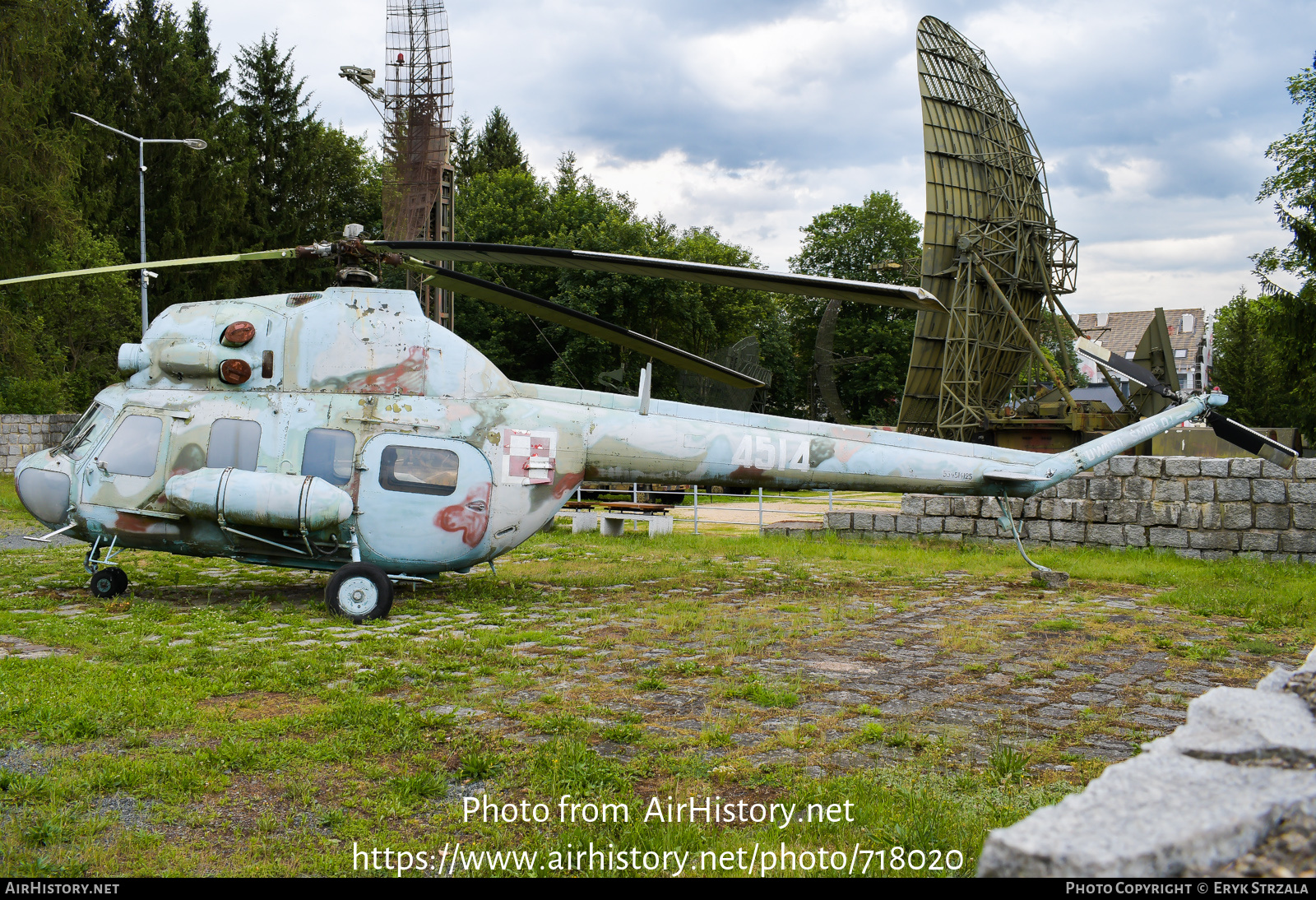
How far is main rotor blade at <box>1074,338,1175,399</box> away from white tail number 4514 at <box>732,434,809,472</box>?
367 centimetres

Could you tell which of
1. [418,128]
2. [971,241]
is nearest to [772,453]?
[971,241]

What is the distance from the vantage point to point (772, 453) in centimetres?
970

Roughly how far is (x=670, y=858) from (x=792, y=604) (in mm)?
6175

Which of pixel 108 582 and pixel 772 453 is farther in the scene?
pixel 772 453

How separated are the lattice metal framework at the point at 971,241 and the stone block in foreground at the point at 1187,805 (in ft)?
67.9

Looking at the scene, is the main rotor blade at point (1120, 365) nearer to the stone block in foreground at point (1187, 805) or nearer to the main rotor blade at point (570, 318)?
the main rotor blade at point (570, 318)

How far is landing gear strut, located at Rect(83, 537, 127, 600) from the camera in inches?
356

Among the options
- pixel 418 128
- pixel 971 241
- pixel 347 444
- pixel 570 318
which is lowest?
pixel 347 444

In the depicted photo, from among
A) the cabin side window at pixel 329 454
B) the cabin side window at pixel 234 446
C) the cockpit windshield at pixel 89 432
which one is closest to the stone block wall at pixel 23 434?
the cockpit windshield at pixel 89 432

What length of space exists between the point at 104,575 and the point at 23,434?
979 inches

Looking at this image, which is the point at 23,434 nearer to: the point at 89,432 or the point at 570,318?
the point at 89,432

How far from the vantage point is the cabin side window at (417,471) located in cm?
875

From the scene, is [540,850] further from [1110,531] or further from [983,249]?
[983,249]

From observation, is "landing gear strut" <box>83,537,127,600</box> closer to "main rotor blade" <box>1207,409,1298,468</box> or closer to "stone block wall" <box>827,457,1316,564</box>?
"stone block wall" <box>827,457,1316,564</box>
